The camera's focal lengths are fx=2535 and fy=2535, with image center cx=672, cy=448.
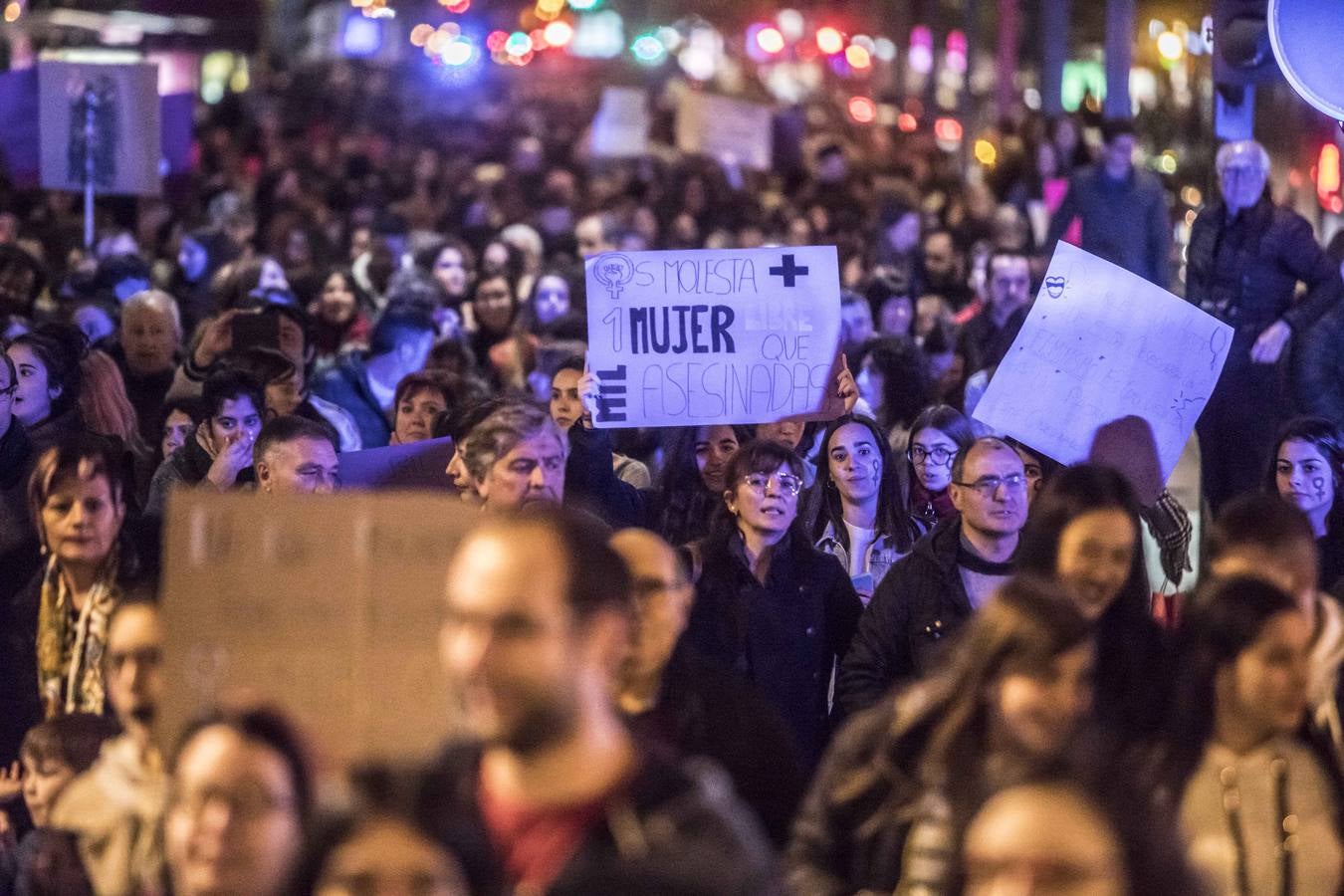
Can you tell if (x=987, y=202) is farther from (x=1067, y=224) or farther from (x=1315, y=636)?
(x=1315, y=636)

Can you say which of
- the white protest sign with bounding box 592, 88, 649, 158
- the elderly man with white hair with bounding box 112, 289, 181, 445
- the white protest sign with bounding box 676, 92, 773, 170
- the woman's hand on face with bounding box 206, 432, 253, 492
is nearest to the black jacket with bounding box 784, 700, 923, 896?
the woman's hand on face with bounding box 206, 432, 253, 492

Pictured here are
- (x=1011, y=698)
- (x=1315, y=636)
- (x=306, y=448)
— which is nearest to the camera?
(x=1011, y=698)

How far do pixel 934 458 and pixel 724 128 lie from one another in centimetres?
1402

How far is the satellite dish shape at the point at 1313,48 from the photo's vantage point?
299 inches

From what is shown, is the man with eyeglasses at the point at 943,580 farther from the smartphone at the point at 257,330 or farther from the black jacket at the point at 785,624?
the smartphone at the point at 257,330

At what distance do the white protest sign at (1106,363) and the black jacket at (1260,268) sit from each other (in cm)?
323

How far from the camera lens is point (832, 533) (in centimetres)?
833

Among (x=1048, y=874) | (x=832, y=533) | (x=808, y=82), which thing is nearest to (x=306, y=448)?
(x=832, y=533)

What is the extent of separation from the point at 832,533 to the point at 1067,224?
6411mm

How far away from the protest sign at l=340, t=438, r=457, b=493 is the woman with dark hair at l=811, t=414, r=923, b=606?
1271mm

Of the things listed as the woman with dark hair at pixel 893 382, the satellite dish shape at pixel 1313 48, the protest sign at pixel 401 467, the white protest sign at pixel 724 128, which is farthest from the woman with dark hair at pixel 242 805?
the white protest sign at pixel 724 128

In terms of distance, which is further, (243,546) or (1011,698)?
(243,546)

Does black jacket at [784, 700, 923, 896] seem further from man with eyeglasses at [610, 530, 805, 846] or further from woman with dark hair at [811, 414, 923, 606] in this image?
woman with dark hair at [811, 414, 923, 606]

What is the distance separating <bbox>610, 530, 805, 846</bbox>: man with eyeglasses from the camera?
4.53 metres
